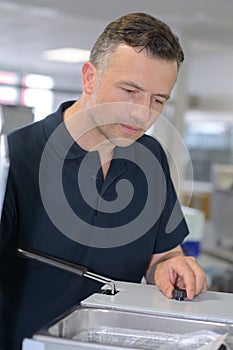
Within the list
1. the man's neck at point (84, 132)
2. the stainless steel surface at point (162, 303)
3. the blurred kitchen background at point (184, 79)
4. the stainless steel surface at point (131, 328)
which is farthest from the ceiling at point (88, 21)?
the stainless steel surface at point (131, 328)

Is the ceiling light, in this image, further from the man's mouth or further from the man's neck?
the man's mouth

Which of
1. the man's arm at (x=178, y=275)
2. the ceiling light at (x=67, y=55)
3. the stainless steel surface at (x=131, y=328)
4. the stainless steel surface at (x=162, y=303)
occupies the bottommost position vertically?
the stainless steel surface at (x=131, y=328)

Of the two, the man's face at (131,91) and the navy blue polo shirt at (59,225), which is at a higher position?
the man's face at (131,91)

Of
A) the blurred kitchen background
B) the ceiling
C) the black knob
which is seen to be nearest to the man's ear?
the blurred kitchen background

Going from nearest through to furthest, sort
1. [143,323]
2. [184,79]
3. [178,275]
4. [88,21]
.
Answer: [143,323]
[178,275]
[88,21]
[184,79]

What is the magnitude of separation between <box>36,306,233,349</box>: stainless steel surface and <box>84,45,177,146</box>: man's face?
0.36 m

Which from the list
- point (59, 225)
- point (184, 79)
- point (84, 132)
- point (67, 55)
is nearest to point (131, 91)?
point (84, 132)

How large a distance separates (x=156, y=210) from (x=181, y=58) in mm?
338

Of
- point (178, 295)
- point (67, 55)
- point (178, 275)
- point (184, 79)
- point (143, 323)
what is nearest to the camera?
point (143, 323)

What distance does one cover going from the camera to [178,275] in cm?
117

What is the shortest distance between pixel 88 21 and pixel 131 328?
177 inches

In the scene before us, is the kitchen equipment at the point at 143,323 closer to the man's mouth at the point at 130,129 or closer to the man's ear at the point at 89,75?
the man's mouth at the point at 130,129

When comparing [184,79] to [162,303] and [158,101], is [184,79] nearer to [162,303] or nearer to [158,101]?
[158,101]

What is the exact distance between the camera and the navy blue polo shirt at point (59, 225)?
3.88ft
